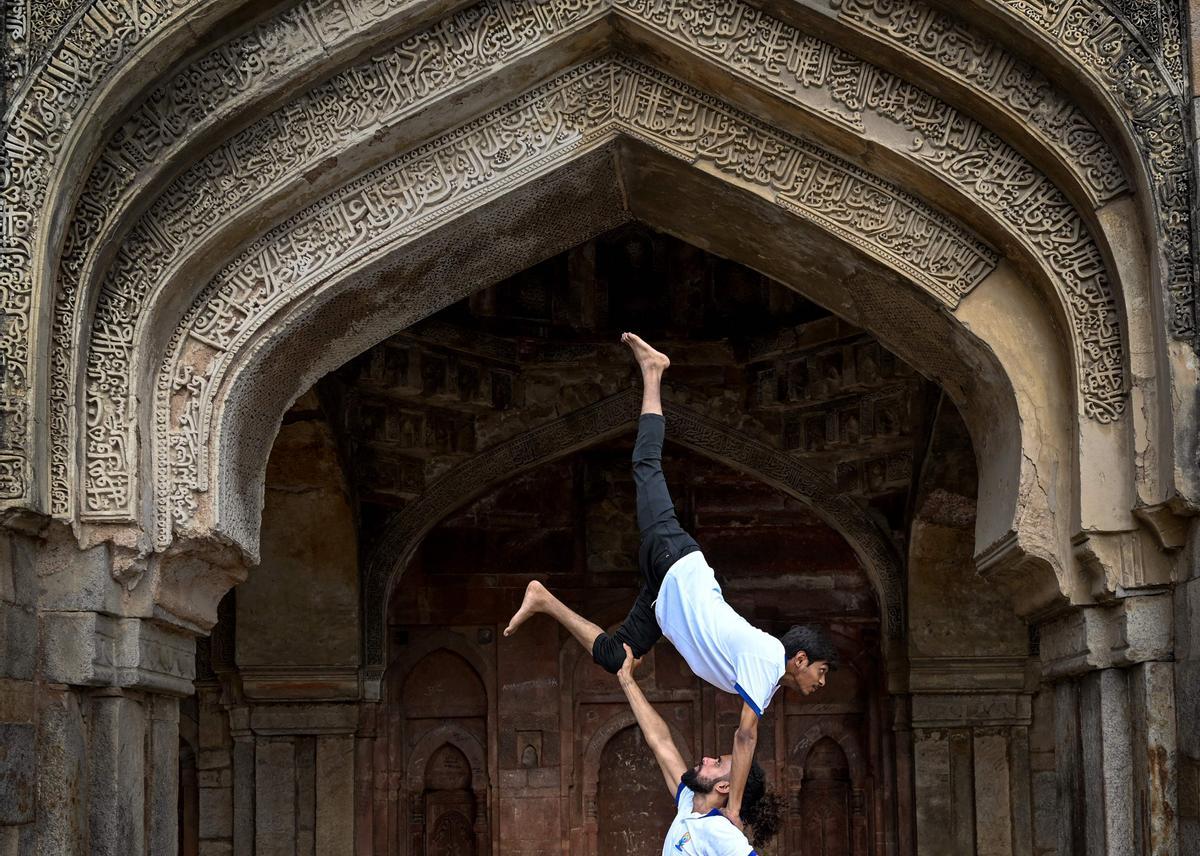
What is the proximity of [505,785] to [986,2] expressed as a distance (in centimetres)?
567

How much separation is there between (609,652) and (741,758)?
61 cm

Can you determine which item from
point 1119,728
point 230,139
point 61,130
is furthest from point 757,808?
point 61,130

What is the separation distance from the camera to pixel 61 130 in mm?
4973

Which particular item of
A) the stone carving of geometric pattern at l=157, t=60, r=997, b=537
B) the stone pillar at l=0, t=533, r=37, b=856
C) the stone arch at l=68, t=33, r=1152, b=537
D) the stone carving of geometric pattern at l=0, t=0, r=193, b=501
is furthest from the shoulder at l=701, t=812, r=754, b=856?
the stone carving of geometric pattern at l=0, t=0, r=193, b=501

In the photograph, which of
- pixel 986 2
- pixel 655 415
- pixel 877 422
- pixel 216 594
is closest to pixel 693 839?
pixel 655 415

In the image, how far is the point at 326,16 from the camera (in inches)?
212

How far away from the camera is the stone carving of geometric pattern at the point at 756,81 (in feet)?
17.3

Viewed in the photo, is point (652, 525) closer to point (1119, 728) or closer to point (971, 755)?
point (1119, 728)

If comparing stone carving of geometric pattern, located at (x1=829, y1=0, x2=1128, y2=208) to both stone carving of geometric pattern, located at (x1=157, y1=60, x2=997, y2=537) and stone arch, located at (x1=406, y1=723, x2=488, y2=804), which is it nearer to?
stone carving of geometric pattern, located at (x1=157, y1=60, x2=997, y2=537)

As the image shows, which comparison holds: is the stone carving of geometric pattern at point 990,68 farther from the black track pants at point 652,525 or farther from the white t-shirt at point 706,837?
the white t-shirt at point 706,837

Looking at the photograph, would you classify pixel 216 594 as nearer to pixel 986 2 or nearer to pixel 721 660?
pixel 721 660

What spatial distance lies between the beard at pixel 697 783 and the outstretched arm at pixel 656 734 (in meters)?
0.06

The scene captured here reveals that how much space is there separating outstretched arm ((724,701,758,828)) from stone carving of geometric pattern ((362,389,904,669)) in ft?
14.3

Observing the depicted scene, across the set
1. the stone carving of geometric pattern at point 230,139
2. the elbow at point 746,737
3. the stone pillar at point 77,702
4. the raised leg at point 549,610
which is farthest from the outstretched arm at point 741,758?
the stone carving of geometric pattern at point 230,139
